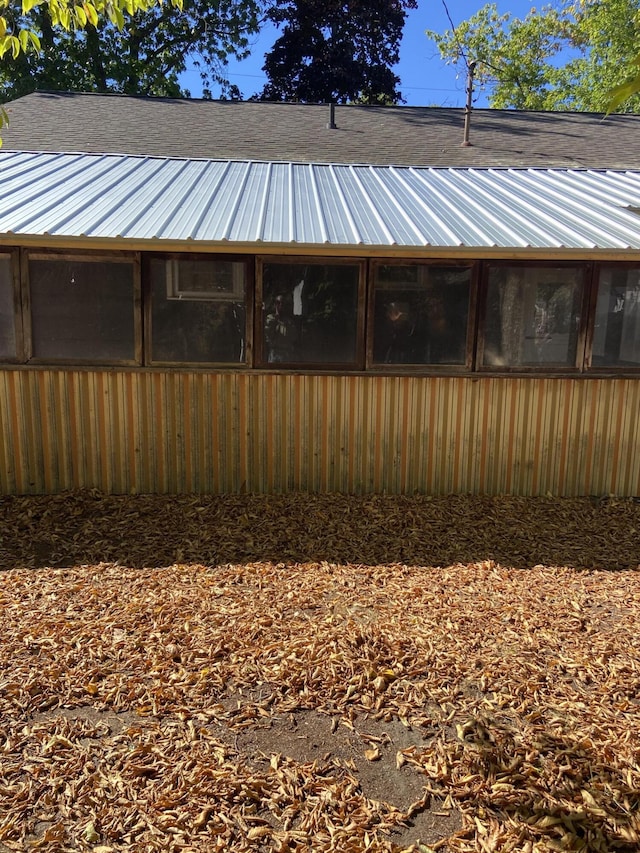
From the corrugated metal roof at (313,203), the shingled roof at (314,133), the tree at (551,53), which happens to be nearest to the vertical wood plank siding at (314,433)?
the corrugated metal roof at (313,203)

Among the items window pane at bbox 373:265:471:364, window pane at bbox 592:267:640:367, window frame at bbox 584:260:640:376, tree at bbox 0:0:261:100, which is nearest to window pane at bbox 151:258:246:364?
window pane at bbox 373:265:471:364

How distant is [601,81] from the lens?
2078cm

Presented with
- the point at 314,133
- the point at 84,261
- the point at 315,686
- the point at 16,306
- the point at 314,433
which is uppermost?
the point at 314,133

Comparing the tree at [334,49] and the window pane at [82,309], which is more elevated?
the tree at [334,49]

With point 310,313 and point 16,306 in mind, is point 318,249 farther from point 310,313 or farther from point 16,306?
point 16,306

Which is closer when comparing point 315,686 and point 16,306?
point 315,686

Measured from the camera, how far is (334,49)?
77.0 ft

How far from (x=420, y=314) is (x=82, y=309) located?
3161mm

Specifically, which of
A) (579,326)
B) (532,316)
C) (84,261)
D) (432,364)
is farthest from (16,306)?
(579,326)

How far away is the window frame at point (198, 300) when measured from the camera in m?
5.95

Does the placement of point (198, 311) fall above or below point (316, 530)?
above

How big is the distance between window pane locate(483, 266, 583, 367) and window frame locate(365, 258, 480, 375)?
0.15 meters

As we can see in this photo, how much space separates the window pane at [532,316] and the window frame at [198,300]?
2258 millimetres

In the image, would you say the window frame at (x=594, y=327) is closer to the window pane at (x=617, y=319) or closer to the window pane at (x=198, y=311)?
the window pane at (x=617, y=319)
